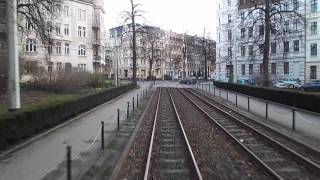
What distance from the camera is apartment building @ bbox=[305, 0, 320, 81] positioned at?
69.4 m

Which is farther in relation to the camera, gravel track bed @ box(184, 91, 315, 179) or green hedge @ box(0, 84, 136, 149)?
green hedge @ box(0, 84, 136, 149)

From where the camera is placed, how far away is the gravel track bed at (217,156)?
10180 millimetres

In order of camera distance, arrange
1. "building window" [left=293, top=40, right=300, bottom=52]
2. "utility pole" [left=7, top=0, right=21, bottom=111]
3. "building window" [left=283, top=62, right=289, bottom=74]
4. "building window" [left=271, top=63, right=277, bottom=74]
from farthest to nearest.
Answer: "building window" [left=271, top=63, right=277, bottom=74] → "building window" [left=283, top=62, right=289, bottom=74] → "building window" [left=293, top=40, right=300, bottom=52] → "utility pole" [left=7, top=0, right=21, bottom=111]

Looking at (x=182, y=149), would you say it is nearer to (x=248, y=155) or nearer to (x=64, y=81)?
(x=248, y=155)

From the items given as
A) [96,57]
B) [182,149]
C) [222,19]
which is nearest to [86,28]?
[96,57]

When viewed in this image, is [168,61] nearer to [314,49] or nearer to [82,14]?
[82,14]

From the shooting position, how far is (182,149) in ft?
46.2

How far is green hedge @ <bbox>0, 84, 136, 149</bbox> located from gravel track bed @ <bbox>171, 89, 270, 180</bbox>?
17.5ft

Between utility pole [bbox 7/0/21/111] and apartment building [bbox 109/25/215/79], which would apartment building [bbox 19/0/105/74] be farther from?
utility pole [bbox 7/0/21/111]

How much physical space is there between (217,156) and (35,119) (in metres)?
6.60

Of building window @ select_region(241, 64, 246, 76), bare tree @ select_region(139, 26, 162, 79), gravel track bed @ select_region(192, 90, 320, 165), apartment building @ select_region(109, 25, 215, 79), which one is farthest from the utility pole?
apartment building @ select_region(109, 25, 215, 79)

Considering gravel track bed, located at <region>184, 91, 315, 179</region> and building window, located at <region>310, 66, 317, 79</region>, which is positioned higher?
building window, located at <region>310, 66, 317, 79</region>

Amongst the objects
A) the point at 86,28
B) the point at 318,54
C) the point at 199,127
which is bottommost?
the point at 199,127

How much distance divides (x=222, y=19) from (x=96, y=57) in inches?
1138
